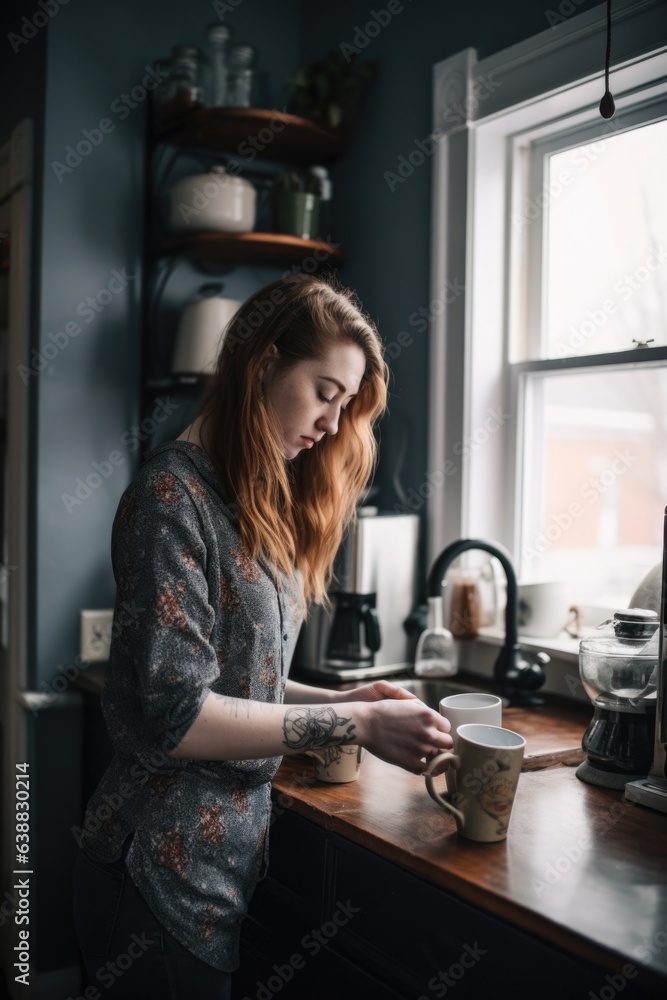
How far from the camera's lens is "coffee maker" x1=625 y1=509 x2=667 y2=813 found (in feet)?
4.17

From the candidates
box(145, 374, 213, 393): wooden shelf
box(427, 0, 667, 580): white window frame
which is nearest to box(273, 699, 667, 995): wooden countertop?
box(427, 0, 667, 580): white window frame

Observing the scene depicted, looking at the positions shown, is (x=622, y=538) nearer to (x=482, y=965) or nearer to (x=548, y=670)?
(x=548, y=670)

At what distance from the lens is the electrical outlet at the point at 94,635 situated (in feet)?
7.47

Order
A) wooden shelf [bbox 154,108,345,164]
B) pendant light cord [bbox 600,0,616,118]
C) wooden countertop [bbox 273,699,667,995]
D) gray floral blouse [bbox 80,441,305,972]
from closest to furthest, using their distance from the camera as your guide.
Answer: wooden countertop [bbox 273,699,667,995], gray floral blouse [bbox 80,441,305,972], pendant light cord [bbox 600,0,616,118], wooden shelf [bbox 154,108,345,164]

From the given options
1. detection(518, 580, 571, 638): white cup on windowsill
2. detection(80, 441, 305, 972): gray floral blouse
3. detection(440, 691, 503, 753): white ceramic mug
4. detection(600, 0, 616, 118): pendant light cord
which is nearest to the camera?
detection(80, 441, 305, 972): gray floral blouse

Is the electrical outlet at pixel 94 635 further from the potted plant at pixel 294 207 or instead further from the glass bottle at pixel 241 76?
the glass bottle at pixel 241 76

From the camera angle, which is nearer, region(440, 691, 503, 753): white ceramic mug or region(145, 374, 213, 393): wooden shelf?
region(440, 691, 503, 753): white ceramic mug

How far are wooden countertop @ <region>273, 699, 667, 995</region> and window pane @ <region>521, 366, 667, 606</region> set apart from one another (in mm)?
608

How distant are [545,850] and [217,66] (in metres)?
2.02

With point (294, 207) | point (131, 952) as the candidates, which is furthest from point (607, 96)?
point (131, 952)

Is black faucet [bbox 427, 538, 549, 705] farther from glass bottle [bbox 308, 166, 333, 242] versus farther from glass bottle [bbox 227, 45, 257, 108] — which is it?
glass bottle [bbox 227, 45, 257, 108]

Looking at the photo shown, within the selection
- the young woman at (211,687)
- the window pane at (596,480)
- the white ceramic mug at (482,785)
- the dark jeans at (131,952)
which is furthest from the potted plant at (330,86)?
the dark jeans at (131,952)

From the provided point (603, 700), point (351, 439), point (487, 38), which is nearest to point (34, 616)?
point (351, 439)

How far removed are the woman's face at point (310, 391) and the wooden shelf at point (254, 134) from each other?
3.73ft
